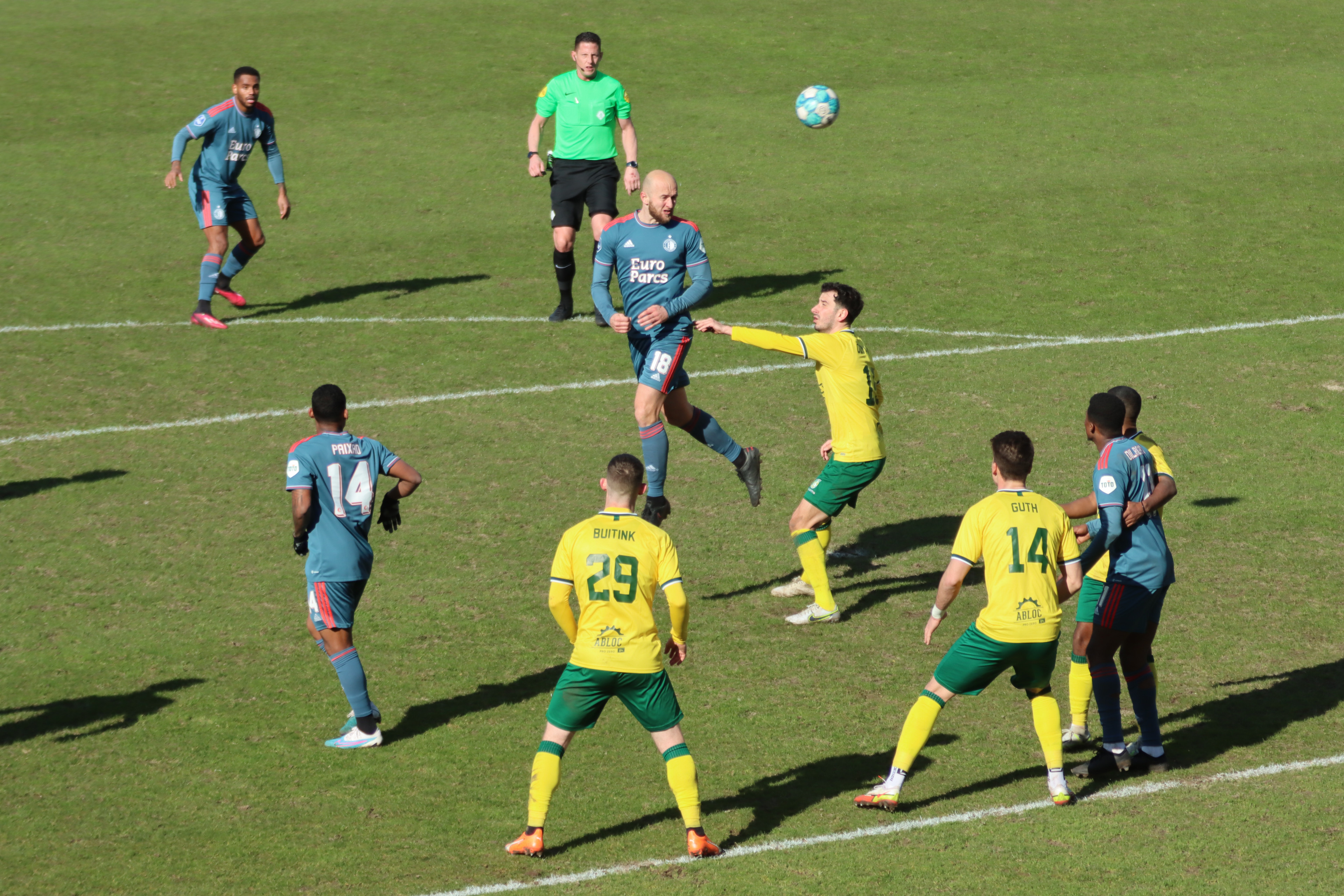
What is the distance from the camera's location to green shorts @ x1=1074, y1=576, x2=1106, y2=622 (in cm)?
837

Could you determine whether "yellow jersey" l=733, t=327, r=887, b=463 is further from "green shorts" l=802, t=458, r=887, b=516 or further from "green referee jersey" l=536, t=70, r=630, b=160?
"green referee jersey" l=536, t=70, r=630, b=160

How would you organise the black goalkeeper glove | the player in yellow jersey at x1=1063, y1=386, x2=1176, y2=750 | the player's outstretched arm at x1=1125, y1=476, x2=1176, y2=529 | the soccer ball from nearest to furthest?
the player's outstretched arm at x1=1125, y1=476, x2=1176, y2=529 < the player in yellow jersey at x1=1063, y1=386, x2=1176, y2=750 < the black goalkeeper glove < the soccer ball

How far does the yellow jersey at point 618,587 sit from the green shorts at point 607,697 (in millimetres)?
45

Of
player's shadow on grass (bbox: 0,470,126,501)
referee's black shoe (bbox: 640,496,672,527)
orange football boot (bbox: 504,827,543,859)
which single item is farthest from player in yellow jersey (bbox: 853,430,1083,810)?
player's shadow on grass (bbox: 0,470,126,501)

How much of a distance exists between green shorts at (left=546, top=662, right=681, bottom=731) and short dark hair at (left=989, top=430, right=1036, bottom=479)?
2.13 metres

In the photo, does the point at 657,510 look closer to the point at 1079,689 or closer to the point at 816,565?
the point at 816,565

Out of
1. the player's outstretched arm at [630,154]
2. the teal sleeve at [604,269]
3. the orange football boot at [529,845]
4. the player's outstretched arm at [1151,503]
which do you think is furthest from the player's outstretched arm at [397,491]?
the player's outstretched arm at [630,154]

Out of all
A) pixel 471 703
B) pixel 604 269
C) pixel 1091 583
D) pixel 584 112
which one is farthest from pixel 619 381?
pixel 1091 583

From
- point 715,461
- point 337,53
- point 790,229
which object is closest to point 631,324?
point 715,461

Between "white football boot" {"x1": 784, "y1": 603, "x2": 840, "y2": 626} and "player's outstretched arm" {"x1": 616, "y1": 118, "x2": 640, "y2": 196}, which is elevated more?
"player's outstretched arm" {"x1": 616, "y1": 118, "x2": 640, "y2": 196}

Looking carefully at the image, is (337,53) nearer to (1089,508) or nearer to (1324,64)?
(1324,64)

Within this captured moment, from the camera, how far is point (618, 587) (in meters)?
7.12

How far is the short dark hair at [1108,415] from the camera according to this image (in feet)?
26.7

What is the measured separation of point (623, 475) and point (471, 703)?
2.68 meters
